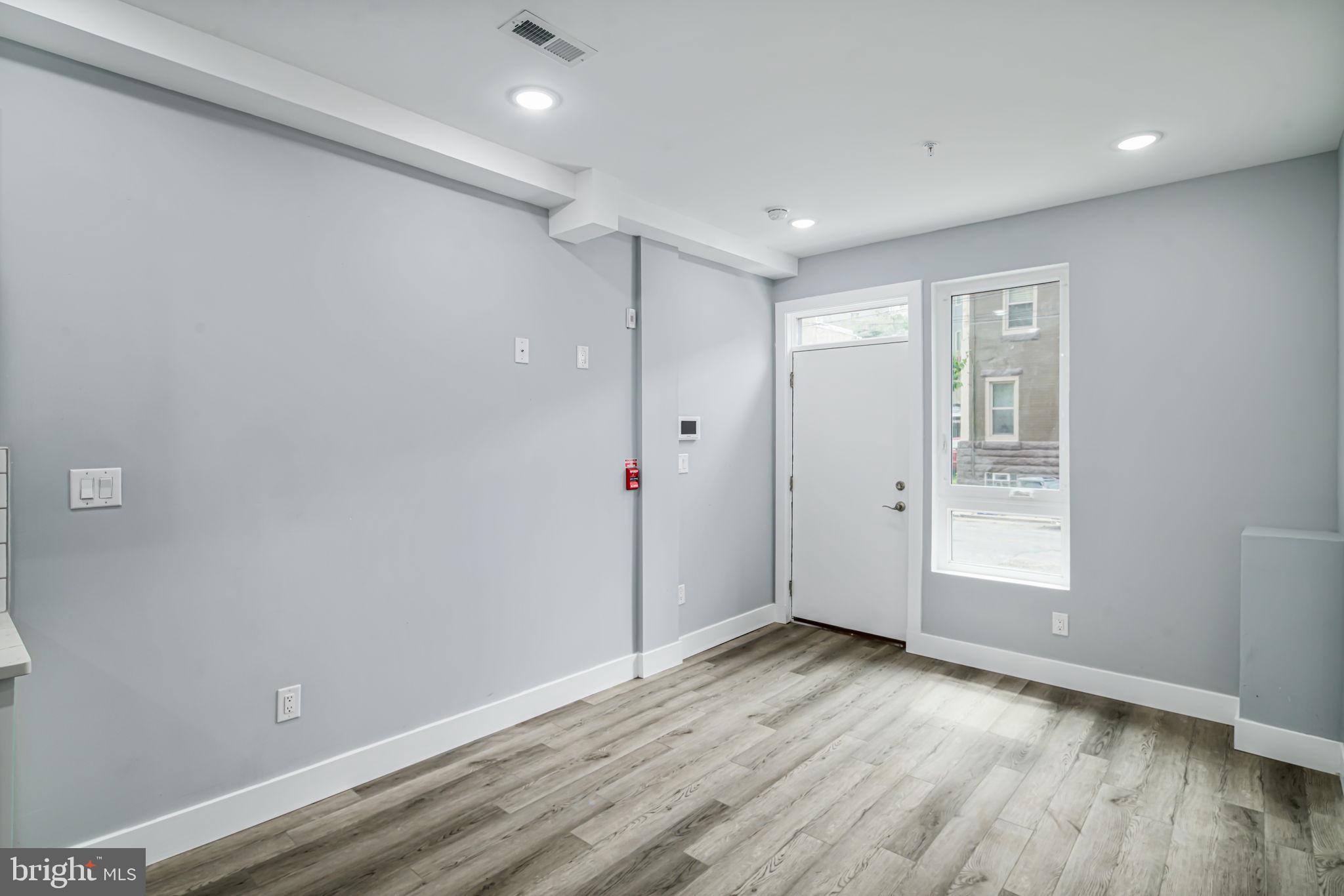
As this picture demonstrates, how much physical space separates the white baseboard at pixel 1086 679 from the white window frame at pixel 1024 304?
1.81 m

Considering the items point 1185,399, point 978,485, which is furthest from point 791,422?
point 1185,399

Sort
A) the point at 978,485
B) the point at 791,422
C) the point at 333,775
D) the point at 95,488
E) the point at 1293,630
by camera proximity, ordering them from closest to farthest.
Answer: the point at 95,488, the point at 333,775, the point at 1293,630, the point at 978,485, the point at 791,422

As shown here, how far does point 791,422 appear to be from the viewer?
475 cm

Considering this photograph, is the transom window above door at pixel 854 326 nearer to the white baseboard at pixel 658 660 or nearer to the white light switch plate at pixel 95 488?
the white baseboard at pixel 658 660

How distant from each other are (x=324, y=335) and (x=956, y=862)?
284 centimetres

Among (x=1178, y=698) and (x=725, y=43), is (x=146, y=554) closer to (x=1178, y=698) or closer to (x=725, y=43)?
(x=725, y=43)

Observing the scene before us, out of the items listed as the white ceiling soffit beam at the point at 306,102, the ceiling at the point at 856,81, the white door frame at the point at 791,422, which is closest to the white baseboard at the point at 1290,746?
the white door frame at the point at 791,422

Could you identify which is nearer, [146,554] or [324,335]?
[146,554]

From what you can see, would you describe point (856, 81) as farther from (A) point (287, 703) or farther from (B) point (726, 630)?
(B) point (726, 630)

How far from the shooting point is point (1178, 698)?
3.24 m

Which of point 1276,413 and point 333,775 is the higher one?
point 1276,413

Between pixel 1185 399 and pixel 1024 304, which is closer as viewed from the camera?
pixel 1185 399

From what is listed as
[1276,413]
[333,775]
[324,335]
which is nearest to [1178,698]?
[1276,413]

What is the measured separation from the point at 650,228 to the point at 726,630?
2.54 m
